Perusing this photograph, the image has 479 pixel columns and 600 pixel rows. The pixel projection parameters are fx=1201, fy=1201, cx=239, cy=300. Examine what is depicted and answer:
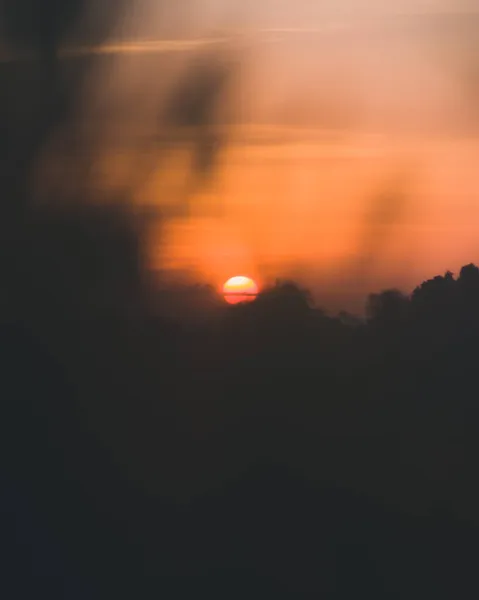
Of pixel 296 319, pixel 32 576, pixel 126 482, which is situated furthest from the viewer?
pixel 296 319

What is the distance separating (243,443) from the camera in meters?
7.69

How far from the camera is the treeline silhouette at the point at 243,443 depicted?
7.24 metres

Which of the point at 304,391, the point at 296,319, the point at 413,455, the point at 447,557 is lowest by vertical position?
A: the point at 447,557

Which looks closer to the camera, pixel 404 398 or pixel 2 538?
pixel 2 538

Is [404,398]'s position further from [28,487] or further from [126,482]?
[28,487]

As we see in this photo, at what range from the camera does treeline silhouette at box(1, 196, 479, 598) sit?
724 centimetres

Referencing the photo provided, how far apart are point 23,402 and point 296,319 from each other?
188cm

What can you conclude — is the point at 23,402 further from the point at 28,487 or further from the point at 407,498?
the point at 407,498

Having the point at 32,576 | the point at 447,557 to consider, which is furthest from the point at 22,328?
the point at 447,557

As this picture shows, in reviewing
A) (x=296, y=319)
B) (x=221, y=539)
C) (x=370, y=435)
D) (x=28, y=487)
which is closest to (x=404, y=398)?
(x=370, y=435)

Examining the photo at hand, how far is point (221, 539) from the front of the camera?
7301 mm

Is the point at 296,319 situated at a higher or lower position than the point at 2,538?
higher

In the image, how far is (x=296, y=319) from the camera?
317 inches

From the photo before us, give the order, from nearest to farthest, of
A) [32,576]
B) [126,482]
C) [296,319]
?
1. [32,576]
2. [126,482]
3. [296,319]
